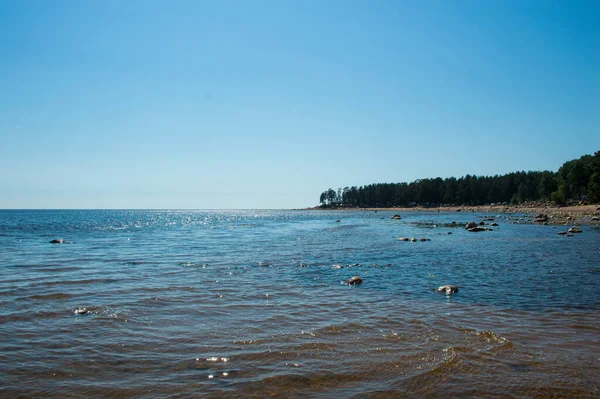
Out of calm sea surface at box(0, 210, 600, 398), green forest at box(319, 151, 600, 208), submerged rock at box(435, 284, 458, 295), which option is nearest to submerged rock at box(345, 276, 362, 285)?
calm sea surface at box(0, 210, 600, 398)

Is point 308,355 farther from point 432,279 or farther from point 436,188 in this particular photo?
point 436,188

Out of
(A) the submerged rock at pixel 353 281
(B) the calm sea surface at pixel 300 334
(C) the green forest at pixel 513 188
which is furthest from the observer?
(C) the green forest at pixel 513 188

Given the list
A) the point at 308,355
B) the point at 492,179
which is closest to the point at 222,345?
the point at 308,355

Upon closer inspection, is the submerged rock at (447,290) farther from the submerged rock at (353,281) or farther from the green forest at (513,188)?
the green forest at (513,188)

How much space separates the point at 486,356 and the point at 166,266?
1857 cm

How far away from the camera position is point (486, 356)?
797cm

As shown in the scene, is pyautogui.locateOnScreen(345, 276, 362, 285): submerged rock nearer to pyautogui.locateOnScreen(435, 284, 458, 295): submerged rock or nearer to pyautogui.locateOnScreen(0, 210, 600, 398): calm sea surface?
pyautogui.locateOnScreen(0, 210, 600, 398): calm sea surface

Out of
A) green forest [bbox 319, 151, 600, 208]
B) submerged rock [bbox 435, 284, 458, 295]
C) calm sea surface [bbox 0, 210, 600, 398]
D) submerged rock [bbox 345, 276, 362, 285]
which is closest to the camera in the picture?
calm sea surface [bbox 0, 210, 600, 398]

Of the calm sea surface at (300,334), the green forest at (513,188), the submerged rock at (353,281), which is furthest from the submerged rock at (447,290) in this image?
the green forest at (513,188)

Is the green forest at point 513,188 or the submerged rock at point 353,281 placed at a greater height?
the green forest at point 513,188

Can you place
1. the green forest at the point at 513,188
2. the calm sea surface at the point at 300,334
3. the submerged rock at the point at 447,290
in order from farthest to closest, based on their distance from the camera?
the green forest at the point at 513,188, the submerged rock at the point at 447,290, the calm sea surface at the point at 300,334

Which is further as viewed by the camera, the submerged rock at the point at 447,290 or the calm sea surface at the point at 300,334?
the submerged rock at the point at 447,290

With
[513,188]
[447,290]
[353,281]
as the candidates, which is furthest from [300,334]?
[513,188]

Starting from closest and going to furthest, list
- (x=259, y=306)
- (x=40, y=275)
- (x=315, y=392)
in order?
(x=315, y=392)
(x=259, y=306)
(x=40, y=275)
